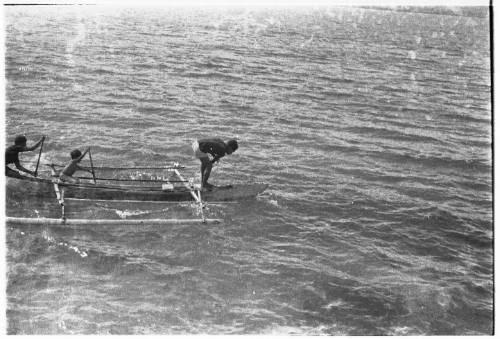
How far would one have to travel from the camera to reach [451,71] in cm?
3503

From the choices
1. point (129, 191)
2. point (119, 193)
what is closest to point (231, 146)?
Answer: point (129, 191)

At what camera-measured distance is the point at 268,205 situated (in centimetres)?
1564

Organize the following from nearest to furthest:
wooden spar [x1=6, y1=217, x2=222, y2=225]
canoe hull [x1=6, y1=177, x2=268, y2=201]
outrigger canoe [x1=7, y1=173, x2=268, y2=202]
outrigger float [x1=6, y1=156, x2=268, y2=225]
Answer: wooden spar [x1=6, y1=217, x2=222, y2=225], outrigger float [x1=6, y1=156, x2=268, y2=225], canoe hull [x1=6, y1=177, x2=268, y2=201], outrigger canoe [x1=7, y1=173, x2=268, y2=202]


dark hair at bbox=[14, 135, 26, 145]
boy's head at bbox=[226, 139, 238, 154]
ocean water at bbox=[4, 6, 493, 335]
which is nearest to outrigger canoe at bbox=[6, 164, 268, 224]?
ocean water at bbox=[4, 6, 493, 335]

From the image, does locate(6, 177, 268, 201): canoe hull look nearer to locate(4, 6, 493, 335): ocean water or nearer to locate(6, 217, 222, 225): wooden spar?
locate(4, 6, 493, 335): ocean water

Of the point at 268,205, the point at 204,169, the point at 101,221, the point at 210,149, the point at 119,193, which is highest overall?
the point at 210,149

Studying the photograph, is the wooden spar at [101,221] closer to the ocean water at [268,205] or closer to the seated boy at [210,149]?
the ocean water at [268,205]

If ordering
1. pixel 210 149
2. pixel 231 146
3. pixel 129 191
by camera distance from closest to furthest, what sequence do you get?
pixel 129 191 < pixel 231 146 < pixel 210 149

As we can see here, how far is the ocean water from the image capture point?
1123cm

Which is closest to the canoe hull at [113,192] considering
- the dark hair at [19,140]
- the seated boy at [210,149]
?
the seated boy at [210,149]

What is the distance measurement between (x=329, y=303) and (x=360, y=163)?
29.5 feet

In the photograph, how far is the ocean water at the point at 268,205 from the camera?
11.2 m

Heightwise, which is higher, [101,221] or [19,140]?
[19,140]

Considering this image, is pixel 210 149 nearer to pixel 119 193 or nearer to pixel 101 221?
pixel 119 193
